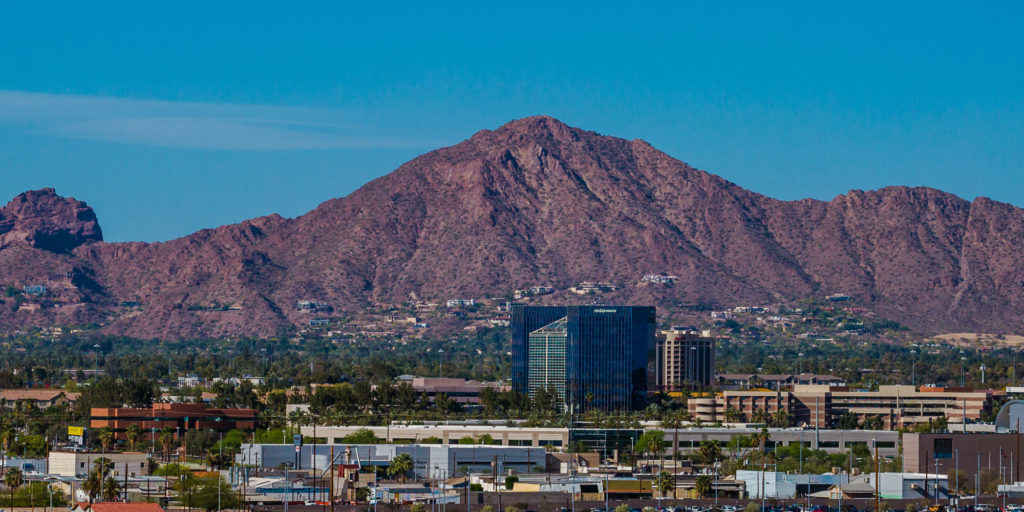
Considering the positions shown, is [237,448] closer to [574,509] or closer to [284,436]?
[284,436]

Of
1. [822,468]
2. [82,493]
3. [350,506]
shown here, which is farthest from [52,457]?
[822,468]

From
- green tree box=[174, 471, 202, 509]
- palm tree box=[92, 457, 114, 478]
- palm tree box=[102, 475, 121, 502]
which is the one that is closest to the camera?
palm tree box=[102, 475, 121, 502]

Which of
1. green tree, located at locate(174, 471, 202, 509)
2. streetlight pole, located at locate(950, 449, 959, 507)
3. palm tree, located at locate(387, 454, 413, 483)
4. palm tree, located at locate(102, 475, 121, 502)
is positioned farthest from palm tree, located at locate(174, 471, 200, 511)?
streetlight pole, located at locate(950, 449, 959, 507)

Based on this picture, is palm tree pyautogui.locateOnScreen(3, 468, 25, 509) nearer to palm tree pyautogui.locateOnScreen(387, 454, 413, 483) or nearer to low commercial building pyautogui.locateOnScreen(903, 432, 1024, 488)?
palm tree pyautogui.locateOnScreen(387, 454, 413, 483)

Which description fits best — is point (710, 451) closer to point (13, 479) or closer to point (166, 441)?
point (166, 441)

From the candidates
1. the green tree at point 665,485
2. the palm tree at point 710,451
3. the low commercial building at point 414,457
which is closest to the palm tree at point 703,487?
the green tree at point 665,485

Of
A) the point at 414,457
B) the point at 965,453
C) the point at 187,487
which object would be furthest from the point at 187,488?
the point at 965,453

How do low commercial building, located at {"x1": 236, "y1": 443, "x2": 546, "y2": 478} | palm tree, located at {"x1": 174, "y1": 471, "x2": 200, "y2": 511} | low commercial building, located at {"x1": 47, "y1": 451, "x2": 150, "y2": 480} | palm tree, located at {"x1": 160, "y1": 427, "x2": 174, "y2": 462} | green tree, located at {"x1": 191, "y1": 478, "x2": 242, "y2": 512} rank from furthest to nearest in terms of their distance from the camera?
palm tree, located at {"x1": 160, "y1": 427, "x2": 174, "y2": 462} < low commercial building, located at {"x1": 236, "y1": 443, "x2": 546, "y2": 478} < low commercial building, located at {"x1": 47, "y1": 451, "x2": 150, "y2": 480} < palm tree, located at {"x1": 174, "y1": 471, "x2": 200, "y2": 511} < green tree, located at {"x1": 191, "y1": 478, "x2": 242, "y2": 512}
